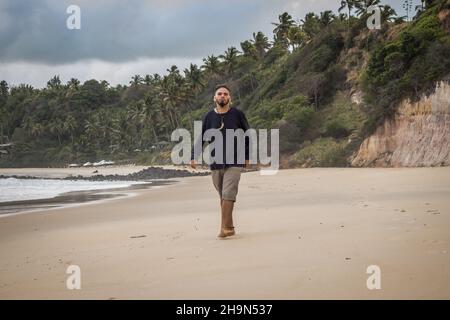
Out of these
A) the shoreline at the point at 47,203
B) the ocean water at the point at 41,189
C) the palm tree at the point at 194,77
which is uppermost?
the palm tree at the point at 194,77

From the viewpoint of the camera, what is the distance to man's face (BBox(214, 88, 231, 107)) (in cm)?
538

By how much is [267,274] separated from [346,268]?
1.91 feet

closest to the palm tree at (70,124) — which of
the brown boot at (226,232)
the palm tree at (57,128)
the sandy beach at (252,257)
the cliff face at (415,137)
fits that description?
the palm tree at (57,128)

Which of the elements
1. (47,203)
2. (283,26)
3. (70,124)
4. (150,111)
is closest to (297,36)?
(283,26)

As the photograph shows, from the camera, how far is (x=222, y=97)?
5.38 m

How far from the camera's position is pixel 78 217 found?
9102 millimetres

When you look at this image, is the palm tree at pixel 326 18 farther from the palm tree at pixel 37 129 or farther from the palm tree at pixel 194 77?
the palm tree at pixel 37 129

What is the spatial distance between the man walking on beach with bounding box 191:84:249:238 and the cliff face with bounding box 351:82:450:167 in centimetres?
1725

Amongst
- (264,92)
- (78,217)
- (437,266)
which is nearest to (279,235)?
(437,266)

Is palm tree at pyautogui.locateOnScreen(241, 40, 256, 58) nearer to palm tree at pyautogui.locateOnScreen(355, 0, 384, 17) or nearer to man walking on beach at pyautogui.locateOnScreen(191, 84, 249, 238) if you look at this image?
palm tree at pyautogui.locateOnScreen(355, 0, 384, 17)

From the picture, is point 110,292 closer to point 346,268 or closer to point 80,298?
point 80,298

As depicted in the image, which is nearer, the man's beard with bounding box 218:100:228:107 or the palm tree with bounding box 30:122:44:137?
the man's beard with bounding box 218:100:228:107

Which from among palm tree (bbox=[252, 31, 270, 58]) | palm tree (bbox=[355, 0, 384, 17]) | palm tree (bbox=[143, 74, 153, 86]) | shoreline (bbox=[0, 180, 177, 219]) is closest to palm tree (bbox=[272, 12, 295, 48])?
palm tree (bbox=[252, 31, 270, 58])

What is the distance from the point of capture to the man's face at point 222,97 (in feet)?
17.6
